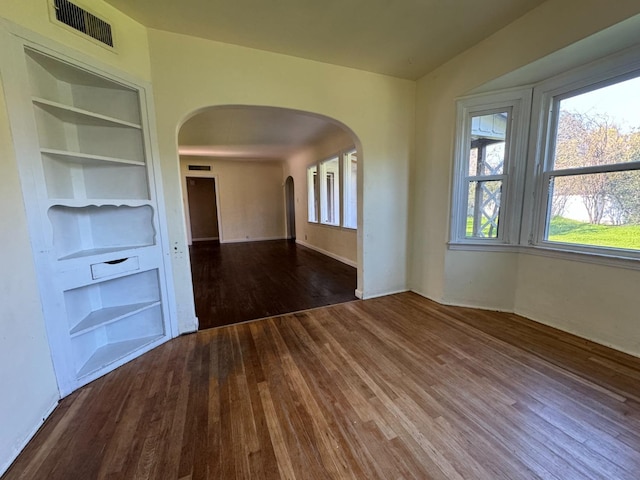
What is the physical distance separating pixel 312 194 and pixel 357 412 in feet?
19.6

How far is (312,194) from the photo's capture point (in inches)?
278

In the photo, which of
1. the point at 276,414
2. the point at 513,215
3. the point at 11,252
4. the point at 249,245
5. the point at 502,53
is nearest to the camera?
the point at 11,252

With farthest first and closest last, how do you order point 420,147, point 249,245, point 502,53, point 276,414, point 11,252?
point 249,245 → point 420,147 → point 502,53 → point 276,414 → point 11,252

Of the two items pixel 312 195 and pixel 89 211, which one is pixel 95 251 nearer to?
pixel 89 211

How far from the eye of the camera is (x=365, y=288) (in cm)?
338

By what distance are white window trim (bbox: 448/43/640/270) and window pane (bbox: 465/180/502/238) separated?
4.1 inches

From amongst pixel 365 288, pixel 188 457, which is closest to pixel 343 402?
pixel 188 457

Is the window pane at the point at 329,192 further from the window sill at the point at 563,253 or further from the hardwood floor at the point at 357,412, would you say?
the hardwood floor at the point at 357,412

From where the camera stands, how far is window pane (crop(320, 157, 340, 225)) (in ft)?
19.8

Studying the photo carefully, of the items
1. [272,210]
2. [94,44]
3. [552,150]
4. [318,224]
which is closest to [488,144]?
[552,150]

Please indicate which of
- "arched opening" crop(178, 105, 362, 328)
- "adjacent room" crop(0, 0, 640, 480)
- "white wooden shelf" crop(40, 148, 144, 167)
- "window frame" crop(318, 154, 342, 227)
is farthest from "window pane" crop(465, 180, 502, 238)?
"white wooden shelf" crop(40, 148, 144, 167)

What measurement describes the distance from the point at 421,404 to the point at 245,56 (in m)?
3.20

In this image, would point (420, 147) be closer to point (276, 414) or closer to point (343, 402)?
point (343, 402)

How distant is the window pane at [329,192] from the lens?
6.03 metres
